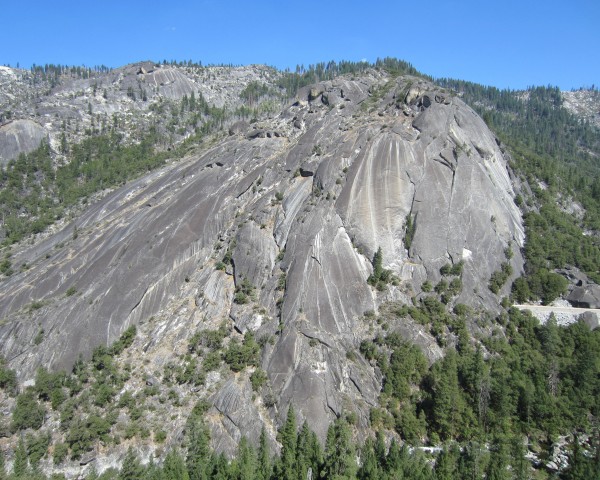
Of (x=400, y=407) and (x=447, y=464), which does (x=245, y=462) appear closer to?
(x=447, y=464)

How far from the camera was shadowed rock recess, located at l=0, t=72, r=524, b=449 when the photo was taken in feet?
188

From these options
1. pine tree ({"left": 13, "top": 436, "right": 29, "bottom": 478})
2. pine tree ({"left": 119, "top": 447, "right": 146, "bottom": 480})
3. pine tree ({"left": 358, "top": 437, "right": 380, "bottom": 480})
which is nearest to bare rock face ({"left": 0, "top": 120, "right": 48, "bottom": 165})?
pine tree ({"left": 13, "top": 436, "right": 29, "bottom": 478})

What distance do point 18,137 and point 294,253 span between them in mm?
118813

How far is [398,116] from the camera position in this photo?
8306 cm

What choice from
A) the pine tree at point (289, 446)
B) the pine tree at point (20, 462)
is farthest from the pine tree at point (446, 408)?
the pine tree at point (20, 462)

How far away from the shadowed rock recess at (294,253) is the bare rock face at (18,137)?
222ft

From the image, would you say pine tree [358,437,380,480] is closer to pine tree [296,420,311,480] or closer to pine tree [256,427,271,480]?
pine tree [296,420,311,480]

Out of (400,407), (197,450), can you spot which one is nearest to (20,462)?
(197,450)

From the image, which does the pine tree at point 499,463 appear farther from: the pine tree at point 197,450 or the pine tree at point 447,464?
the pine tree at point 197,450

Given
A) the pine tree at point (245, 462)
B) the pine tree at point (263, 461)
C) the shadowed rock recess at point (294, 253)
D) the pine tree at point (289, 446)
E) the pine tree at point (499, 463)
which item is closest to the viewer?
the pine tree at point (245, 462)

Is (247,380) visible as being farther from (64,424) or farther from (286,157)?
(286,157)

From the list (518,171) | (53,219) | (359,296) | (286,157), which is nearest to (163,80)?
(53,219)

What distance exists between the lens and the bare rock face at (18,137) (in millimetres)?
138250

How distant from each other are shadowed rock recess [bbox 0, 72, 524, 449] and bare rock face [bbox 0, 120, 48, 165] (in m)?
67.5
